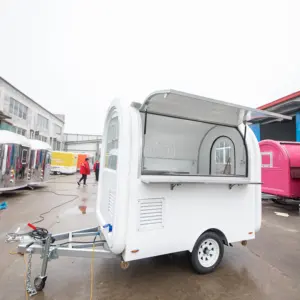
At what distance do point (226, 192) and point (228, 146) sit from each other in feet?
4.35

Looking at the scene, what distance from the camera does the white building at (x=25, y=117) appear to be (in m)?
19.9

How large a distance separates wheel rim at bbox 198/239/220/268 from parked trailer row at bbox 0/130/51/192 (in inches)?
352

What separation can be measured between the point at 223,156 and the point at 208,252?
2069 mm

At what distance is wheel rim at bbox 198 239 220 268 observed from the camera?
3.26 m

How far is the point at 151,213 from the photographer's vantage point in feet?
9.27

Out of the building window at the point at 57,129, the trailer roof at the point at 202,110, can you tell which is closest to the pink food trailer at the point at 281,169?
the trailer roof at the point at 202,110

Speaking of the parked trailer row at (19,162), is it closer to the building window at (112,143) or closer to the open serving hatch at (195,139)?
the building window at (112,143)

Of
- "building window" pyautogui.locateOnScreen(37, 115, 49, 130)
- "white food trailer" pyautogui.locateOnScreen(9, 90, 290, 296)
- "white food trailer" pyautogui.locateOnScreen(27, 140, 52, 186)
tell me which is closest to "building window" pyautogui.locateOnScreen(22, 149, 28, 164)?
"white food trailer" pyautogui.locateOnScreen(27, 140, 52, 186)

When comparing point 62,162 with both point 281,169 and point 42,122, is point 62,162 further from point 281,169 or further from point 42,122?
point 281,169

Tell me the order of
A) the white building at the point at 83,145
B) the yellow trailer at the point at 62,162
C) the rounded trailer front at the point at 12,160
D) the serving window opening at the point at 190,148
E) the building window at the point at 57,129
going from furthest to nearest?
the white building at the point at 83,145, the building window at the point at 57,129, the yellow trailer at the point at 62,162, the rounded trailer front at the point at 12,160, the serving window opening at the point at 190,148

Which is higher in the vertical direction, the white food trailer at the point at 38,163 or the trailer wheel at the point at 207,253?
the white food trailer at the point at 38,163

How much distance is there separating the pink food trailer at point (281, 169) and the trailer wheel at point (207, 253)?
5910mm

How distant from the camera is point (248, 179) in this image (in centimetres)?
350

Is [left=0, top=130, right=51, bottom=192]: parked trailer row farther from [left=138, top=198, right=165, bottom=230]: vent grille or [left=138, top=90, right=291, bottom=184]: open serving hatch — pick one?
[left=138, top=198, right=165, bottom=230]: vent grille
